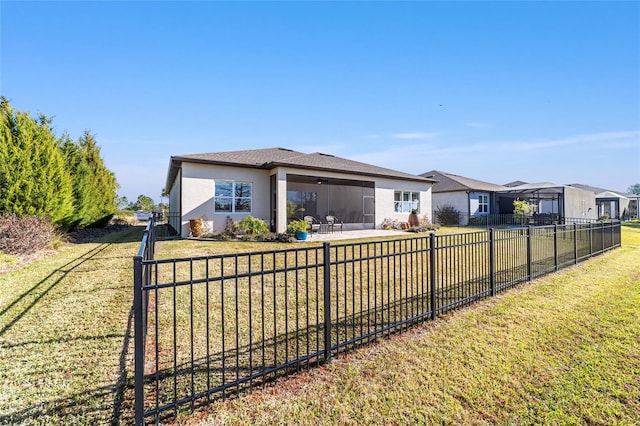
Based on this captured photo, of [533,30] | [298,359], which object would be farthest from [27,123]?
[533,30]

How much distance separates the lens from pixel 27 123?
35.8 ft

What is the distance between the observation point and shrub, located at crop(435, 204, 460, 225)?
25.2m

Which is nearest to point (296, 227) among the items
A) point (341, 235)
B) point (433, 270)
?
point (341, 235)

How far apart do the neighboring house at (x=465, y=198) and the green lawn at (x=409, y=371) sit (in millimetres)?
21401

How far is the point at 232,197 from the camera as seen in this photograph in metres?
14.2

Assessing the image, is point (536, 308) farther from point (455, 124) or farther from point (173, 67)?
point (455, 124)

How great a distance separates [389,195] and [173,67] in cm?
1344

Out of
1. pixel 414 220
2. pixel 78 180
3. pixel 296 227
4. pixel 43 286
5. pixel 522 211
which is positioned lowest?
pixel 43 286

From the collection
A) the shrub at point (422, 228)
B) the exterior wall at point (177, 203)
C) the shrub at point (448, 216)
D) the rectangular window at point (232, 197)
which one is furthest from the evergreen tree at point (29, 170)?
the shrub at point (448, 216)

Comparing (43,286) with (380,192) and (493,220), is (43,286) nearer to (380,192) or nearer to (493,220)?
(380,192)

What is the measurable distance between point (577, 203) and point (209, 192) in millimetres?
29544

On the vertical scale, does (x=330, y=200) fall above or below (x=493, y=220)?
above

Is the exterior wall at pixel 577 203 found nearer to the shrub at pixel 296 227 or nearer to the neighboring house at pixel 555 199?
the neighboring house at pixel 555 199

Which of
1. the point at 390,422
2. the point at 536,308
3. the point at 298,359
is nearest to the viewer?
the point at 390,422
